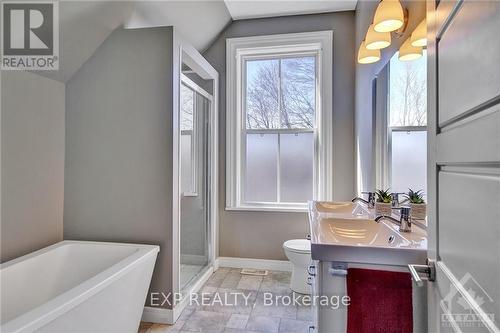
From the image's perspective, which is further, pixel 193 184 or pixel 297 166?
pixel 297 166

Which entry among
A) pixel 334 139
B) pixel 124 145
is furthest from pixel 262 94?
pixel 124 145

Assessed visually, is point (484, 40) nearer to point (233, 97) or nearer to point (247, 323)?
point (247, 323)

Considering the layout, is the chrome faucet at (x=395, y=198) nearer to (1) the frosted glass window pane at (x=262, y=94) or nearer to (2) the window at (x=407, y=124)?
(2) the window at (x=407, y=124)

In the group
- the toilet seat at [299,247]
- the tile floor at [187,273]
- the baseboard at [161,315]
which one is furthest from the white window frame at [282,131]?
the baseboard at [161,315]

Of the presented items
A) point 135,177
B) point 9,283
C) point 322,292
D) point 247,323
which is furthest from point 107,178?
point 322,292

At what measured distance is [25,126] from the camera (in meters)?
1.99

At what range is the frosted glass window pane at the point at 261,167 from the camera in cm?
325

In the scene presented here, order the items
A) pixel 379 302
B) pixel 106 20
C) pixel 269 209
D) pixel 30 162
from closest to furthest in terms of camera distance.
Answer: pixel 379 302 < pixel 30 162 < pixel 106 20 < pixel 269 209

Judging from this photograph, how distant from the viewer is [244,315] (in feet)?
7.31

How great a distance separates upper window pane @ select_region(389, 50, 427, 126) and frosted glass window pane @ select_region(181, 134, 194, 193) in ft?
5.61

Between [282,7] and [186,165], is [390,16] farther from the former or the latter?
[186,165]

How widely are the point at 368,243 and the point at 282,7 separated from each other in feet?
8.64

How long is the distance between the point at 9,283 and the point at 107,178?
2.88 feet

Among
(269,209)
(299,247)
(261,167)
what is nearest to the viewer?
(299,247)
